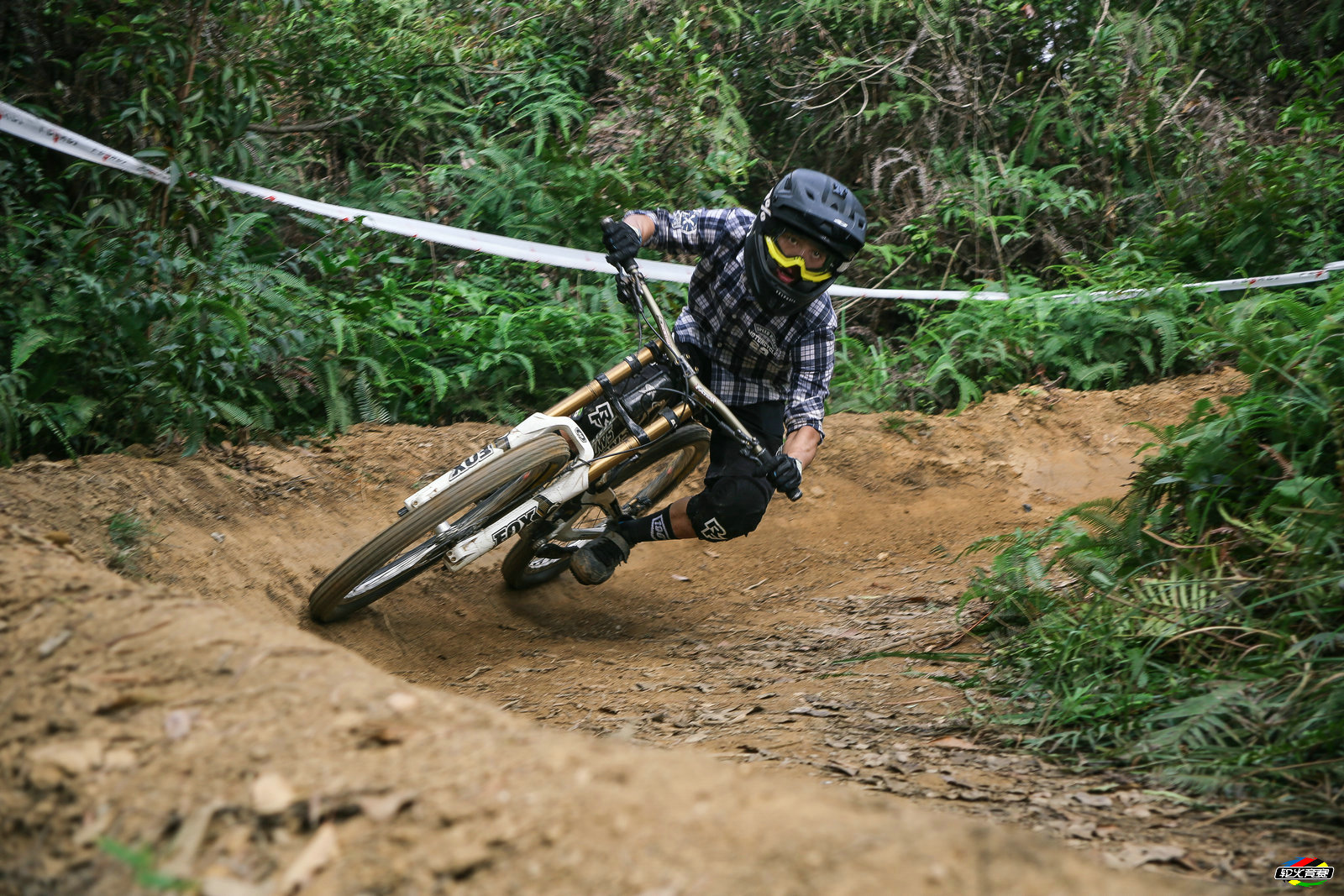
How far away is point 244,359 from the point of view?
17.0 ft

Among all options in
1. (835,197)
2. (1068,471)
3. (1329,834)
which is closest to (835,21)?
(1068,471)

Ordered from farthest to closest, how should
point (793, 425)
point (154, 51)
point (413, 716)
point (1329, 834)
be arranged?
1. point (154, 51)
2. point (793, 425)
3. point (1329, 834)
4. point (413, 716)

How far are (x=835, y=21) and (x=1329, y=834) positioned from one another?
9.20 metres

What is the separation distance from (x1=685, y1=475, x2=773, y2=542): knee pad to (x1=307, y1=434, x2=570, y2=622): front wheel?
2.89 ft

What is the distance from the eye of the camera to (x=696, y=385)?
426 cm

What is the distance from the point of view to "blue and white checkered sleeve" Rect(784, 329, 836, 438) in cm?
470

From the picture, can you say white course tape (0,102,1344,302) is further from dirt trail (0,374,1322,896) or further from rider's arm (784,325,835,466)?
rider's arm (784,325,835,466)

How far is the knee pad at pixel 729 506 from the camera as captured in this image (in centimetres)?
464

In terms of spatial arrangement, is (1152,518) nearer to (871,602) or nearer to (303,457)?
(871,602)

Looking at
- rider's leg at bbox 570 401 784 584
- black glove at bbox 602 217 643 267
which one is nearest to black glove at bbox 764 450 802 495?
rider's leg at bbox 570 401 784 584

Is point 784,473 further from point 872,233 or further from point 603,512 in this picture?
point 872,233

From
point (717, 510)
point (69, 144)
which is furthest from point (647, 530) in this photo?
point (69, 144)

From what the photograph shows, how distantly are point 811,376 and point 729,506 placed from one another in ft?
2.62

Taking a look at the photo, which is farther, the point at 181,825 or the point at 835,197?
the point at 835,197
